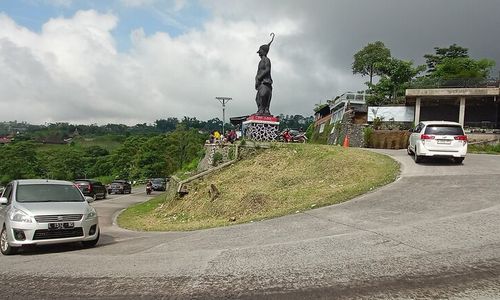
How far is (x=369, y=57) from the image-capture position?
63.6m

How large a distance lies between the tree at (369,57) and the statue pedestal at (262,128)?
43518 millimetres

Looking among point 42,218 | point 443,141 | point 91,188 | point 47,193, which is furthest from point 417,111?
point 42,218

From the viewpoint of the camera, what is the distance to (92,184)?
32.8m

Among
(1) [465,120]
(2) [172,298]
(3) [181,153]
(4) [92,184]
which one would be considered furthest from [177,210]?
(3) [181,153]

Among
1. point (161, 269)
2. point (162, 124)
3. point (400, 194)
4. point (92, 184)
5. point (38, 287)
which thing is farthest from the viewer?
point (162, 124)

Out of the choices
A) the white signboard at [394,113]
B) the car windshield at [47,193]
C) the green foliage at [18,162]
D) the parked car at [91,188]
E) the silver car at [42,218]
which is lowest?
A: the green foliage at [18,162]

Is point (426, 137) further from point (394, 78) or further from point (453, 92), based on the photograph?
point (394, 78)

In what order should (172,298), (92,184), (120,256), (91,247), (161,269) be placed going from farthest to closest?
(92,184)
(91,247)
(120,256)
(161,269)
(172,298)

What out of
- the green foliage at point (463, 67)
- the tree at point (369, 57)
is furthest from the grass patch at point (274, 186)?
the tree at point (369, 57)

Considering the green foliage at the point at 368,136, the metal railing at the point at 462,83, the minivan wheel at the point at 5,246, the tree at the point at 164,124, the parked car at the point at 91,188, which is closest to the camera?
the minivan wheel at the point at 5,246

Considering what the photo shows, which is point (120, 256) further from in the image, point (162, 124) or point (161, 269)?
point (162, 124)

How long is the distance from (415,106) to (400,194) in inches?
1111

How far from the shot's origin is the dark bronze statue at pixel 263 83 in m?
23.7

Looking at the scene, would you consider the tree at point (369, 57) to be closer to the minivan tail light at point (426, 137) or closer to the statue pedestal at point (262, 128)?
the statue pedestal at point (262, 128)
